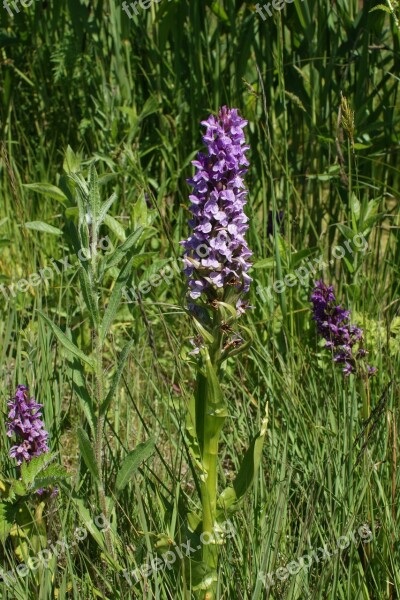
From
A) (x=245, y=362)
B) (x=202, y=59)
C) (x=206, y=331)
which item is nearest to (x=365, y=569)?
(x=206, y=331)

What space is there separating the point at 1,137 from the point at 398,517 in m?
2.67

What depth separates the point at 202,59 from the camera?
3592mm

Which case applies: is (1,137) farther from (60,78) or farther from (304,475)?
(304,475)

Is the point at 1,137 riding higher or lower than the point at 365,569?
higher

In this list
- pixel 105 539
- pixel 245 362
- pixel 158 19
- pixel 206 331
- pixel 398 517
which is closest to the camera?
pixel 206 331

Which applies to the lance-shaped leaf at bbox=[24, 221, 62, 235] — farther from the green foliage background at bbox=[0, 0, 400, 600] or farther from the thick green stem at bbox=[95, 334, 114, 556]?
the thick green stem at bbox=[95, 334, 114, 556]

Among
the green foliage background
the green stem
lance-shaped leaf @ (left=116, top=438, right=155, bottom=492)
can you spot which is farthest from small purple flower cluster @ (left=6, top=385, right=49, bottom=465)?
the green stem

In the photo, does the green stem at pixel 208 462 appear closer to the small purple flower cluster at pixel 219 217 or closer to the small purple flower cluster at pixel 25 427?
the small purple flower cluster at pixel 219 217

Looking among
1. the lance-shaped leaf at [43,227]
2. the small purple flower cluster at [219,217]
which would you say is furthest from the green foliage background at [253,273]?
the small purple flower cluster at [219,217]

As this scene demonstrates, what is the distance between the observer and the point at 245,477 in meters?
1.65

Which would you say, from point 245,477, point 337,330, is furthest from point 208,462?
point 337,330

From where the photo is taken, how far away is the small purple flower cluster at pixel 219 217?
1.57 meters

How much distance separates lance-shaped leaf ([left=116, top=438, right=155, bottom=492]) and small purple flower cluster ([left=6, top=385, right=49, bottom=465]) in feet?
0.90

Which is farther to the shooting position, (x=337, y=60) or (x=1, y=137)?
(x=1, y=137)
